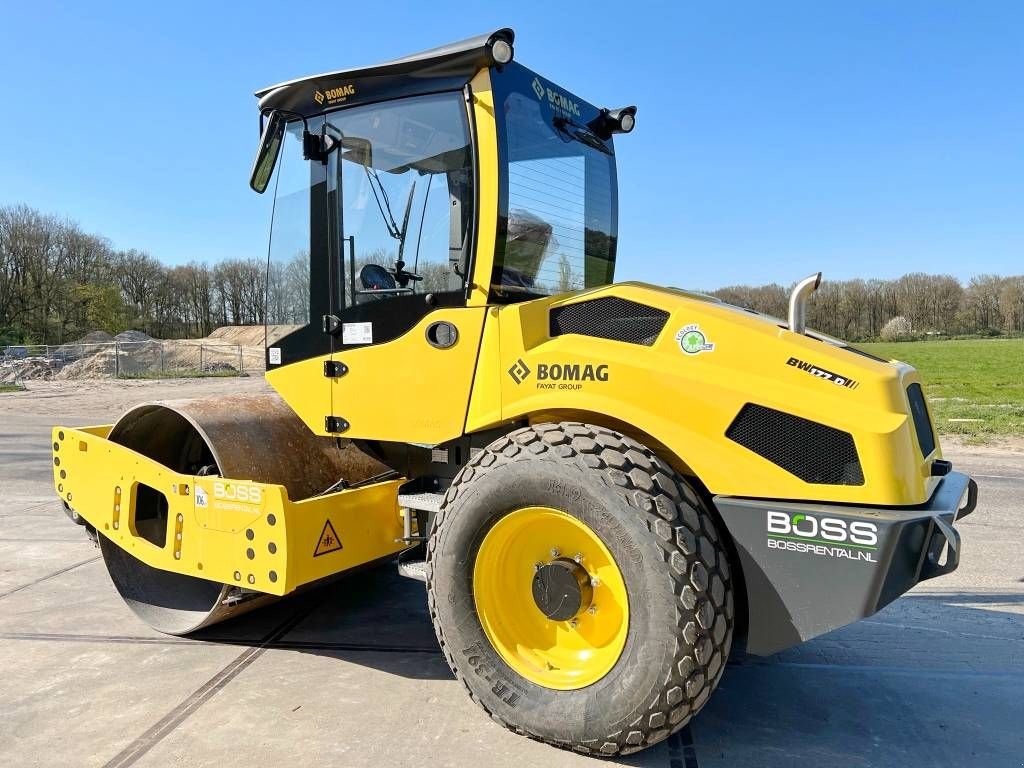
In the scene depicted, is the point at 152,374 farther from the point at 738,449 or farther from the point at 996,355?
the point at 996,355

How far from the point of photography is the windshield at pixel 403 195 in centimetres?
335

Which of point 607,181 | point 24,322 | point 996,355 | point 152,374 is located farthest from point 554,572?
→ point 24,322

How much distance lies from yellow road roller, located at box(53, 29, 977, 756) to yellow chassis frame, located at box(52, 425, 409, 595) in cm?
1

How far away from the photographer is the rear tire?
101 inches

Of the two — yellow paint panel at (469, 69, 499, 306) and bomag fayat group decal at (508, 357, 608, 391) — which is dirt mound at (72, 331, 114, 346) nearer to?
yellow paint panel at (469, 69, 499, 306)

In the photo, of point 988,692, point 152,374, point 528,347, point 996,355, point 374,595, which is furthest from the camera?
point 996,355

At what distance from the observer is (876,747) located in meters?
2.89

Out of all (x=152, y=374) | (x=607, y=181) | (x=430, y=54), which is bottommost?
(x=152, y=374)

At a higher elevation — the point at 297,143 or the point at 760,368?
the point at 297,143

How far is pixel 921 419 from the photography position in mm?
3139

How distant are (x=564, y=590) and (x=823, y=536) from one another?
94cm

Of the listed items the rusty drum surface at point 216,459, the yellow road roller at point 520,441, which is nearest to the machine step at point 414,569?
the yellow road roller at point 520,441

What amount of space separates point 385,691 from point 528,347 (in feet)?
5.42

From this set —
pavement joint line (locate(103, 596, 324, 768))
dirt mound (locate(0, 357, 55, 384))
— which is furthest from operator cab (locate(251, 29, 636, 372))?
dirt mound (locate(0, 357, 55, 384))
